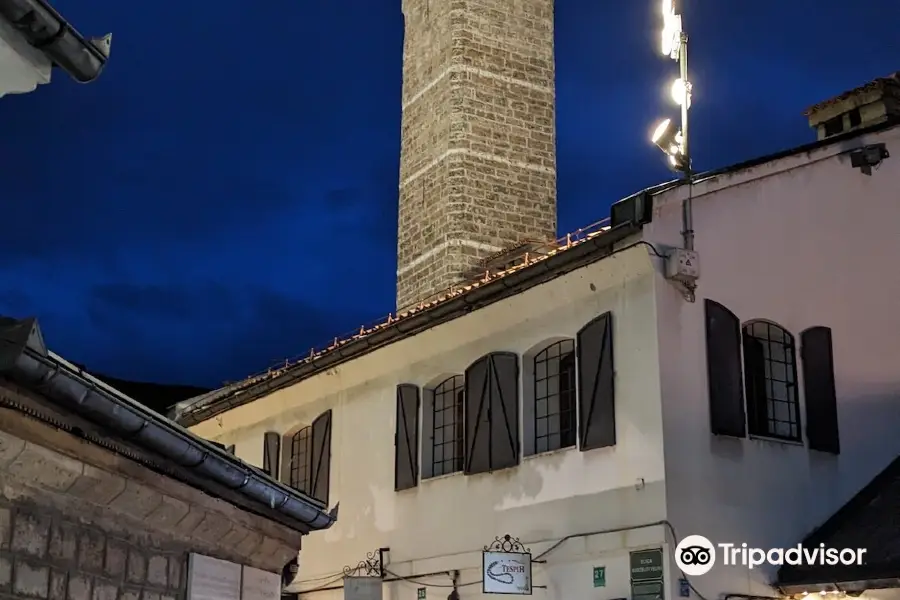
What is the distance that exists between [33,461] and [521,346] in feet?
29.7

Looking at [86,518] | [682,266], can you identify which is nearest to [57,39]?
[86,518]

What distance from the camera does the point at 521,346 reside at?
14.1 meters

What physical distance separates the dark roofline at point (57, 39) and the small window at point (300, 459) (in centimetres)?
1321

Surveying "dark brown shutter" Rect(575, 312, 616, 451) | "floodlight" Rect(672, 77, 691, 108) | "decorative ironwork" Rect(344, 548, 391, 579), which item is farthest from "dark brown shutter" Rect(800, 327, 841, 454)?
"decorative ironwork" Rect(344, 548, 391, 579)

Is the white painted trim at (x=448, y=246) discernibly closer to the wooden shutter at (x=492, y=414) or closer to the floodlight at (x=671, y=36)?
the wooden shutter at (x=492, y=414)

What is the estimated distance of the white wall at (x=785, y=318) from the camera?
12.1 metres

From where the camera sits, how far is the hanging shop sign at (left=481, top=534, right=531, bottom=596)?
12.6 meters

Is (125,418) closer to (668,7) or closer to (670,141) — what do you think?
(670,141)

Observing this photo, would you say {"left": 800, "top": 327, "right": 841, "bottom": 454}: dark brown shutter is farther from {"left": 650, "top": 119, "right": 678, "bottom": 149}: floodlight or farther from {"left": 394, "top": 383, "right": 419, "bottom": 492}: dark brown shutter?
{"left": 394, "top": 383, "right": 419, "bottom": 492}: dark brown shutter

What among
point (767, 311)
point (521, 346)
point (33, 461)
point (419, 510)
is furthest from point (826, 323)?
point (33, 461)

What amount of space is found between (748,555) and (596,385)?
8.20 feet

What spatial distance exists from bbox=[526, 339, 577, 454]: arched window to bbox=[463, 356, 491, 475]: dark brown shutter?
698 mm

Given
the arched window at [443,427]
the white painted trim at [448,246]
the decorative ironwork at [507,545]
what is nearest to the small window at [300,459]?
the arched window at [443,427]

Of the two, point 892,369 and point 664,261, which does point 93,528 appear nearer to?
point 664,261
